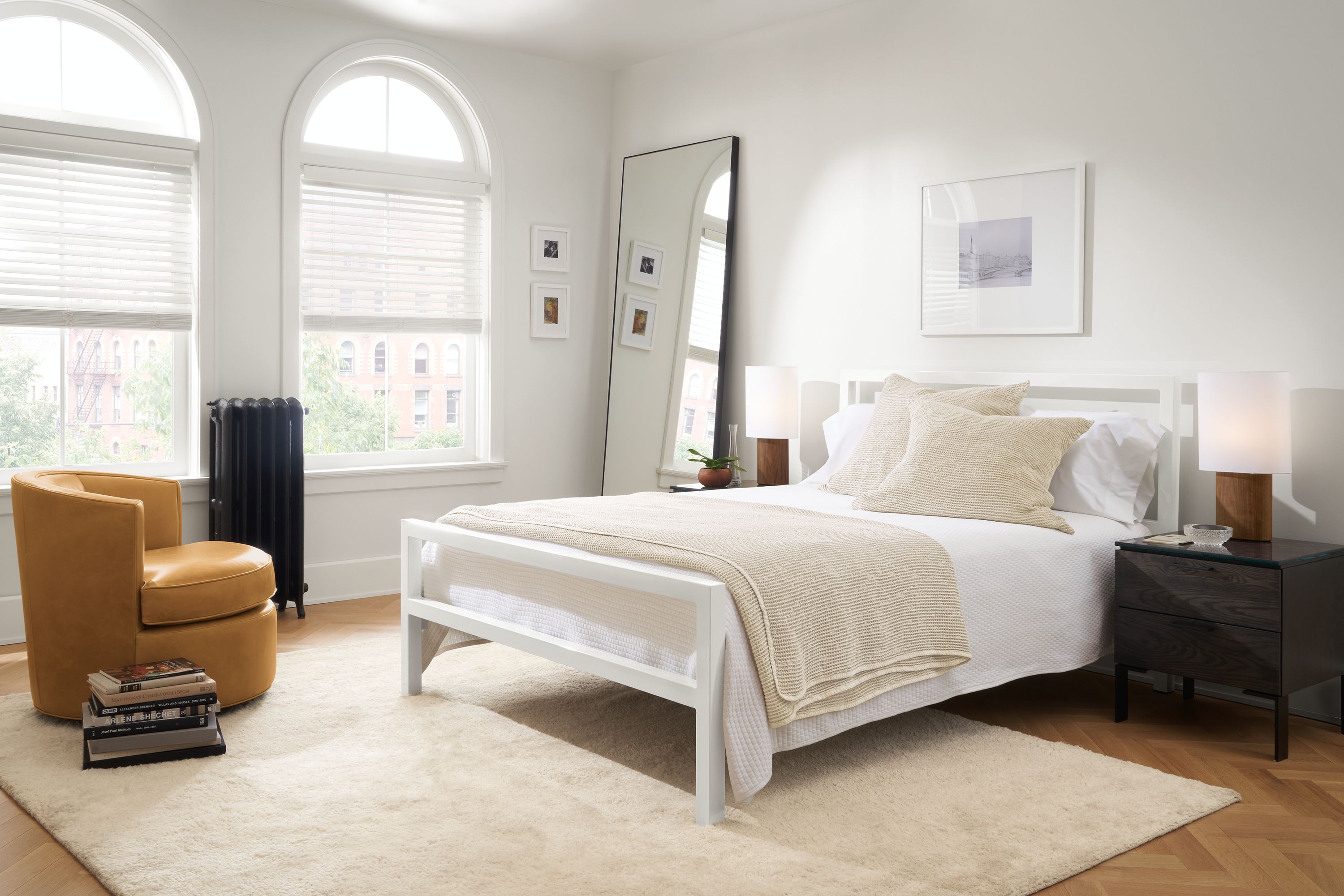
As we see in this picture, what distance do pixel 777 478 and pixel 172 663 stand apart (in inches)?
100

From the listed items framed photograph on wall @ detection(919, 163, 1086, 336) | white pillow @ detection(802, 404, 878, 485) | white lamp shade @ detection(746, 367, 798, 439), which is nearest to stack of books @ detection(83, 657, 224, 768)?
white pillow @ detection(802, 404, 878, 485)

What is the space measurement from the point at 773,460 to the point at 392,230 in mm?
2123

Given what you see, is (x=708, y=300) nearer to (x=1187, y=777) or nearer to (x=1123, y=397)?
(x=1123, y=397)

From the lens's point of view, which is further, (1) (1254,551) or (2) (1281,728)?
(1) (1254,551)

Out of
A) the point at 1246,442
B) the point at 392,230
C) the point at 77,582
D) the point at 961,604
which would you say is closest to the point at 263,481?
the point at 392,230

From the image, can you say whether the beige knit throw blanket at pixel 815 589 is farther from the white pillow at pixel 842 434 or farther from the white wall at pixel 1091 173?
the white wall at pixel 1091 173

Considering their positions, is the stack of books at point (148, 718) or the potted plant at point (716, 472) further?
the potted plant at point (716, 472)

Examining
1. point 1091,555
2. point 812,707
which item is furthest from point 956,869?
point 1091,555

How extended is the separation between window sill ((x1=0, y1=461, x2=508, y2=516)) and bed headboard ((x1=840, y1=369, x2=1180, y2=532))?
2.27 m

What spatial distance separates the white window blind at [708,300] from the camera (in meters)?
5.26

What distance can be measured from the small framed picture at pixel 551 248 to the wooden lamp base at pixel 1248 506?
11.2ft

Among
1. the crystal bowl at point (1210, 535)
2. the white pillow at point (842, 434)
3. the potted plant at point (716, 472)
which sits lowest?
the crystal bowl at point (1210, 535)

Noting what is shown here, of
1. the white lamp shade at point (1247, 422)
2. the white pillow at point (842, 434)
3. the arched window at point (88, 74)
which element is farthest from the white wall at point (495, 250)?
the white lamp shade at point (1247, 422)

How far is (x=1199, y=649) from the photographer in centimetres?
308
